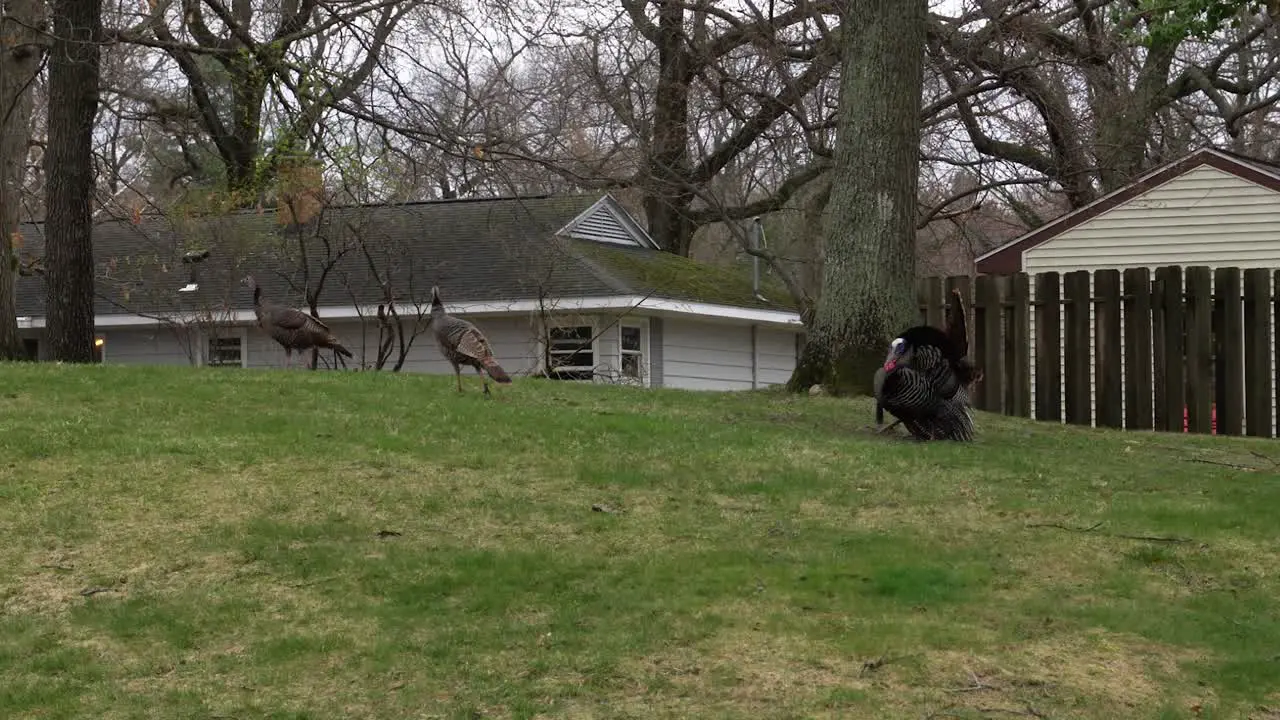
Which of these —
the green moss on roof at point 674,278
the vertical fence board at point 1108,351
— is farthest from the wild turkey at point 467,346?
the green moss on roof at point 674,278

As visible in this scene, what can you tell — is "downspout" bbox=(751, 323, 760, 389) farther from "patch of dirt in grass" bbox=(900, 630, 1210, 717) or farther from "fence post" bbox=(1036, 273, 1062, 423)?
"patch of dirt in grass" bbox=(900, 630, 1210, 717)

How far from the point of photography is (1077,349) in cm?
1655

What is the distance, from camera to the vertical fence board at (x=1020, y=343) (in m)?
16.6

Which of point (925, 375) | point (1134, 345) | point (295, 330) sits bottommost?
point (925, 375)

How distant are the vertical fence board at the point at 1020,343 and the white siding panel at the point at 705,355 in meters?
12.7

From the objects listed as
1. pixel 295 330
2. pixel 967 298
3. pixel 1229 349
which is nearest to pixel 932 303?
pixel 967 298

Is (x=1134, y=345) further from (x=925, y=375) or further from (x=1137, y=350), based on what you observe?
(x=925, y=375)

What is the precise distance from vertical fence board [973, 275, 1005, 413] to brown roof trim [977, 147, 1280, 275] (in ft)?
13.7

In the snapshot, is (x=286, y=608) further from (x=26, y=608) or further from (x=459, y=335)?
(x=459, y=335)

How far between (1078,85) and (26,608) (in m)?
23.7

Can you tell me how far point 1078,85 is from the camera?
2716 centimetres

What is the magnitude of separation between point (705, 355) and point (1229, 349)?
1524 cm

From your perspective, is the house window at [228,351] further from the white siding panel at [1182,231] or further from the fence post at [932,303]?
the fence post at [932,303]

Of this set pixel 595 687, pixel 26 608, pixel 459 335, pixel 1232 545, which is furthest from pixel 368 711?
pixel 459 335
